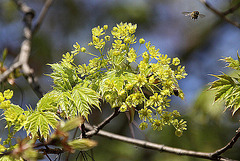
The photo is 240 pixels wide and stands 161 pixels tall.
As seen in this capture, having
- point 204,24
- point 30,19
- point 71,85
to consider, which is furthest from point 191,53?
point 71,85

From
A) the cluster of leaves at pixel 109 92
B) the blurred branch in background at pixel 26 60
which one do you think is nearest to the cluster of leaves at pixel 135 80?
the cluster of leaves at pixel 109 92

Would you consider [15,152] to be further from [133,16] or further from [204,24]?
[204,24]

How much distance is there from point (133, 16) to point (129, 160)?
2.46 m

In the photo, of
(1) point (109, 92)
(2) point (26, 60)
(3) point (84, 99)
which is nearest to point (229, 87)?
(1) point (109, 92)

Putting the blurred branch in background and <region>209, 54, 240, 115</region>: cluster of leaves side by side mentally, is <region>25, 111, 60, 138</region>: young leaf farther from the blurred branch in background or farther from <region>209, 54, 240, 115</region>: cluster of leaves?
<region>209, 54, 240, 115</region>: cluster of leaves

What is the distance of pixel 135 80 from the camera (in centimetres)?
125

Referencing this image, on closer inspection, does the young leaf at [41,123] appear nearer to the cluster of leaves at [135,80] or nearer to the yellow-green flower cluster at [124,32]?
the cluster of leaves at [135,80]

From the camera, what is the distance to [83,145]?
2.90 feet

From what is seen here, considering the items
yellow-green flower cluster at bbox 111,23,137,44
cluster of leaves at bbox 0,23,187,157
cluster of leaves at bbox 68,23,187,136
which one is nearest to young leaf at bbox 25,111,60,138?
cluster of leaves at bbox 0,23,187,157

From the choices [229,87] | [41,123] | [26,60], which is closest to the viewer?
[41,123]

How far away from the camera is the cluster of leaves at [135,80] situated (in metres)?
1.23

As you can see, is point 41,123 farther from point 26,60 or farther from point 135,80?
point 26,60

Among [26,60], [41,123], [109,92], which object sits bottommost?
[41,123]

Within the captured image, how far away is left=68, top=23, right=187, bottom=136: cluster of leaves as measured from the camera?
1227 millimetres
